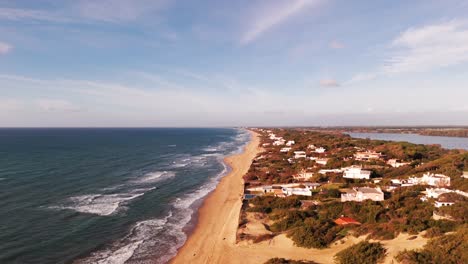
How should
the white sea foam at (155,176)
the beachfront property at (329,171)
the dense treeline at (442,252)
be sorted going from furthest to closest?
the beachfront property at (329,171) < the white sea foam at (155,176) < the dense treeline at (442,252)

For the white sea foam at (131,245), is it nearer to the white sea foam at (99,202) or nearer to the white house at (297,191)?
the white sea foam at (99,202)

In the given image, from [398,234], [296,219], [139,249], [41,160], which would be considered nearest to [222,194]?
[296,219]

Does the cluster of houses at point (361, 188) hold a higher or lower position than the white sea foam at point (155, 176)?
higher

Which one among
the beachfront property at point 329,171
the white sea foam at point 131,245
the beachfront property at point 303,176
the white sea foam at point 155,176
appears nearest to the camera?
the white sea foam at point 131,245

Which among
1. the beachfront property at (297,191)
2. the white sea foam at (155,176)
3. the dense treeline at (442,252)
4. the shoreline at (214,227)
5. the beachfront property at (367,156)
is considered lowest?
the shoreline at (214,227)

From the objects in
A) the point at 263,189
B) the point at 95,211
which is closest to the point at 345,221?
the point at 263,189

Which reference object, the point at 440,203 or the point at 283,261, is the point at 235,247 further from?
the point at 440,203

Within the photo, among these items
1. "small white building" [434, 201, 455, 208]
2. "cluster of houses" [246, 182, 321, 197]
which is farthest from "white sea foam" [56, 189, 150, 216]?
"small white building" [434, 201, 455, 208]

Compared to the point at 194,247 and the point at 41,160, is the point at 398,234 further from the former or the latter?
the point at 41,160

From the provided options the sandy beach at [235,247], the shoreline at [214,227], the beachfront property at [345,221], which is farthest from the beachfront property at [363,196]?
the shoreline at [214,227]

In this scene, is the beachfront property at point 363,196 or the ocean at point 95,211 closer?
the ocean at point 95,211

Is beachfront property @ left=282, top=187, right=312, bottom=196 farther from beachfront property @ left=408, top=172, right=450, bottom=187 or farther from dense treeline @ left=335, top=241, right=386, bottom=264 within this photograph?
dense treeline @ left=335, top=241, right=386, bottom=264
